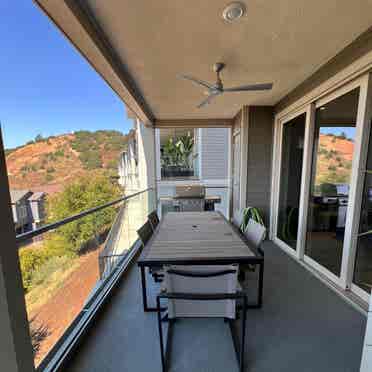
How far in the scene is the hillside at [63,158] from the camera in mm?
5285

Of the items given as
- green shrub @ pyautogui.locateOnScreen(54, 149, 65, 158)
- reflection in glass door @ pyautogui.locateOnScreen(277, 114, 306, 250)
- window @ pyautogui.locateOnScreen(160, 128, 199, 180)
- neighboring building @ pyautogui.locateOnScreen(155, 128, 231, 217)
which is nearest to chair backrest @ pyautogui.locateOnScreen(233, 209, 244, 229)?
reflection in glass door @ pyautogui.locateOnScreen(277, 114, 306, 250)

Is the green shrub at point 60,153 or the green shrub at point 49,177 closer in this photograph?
the green shrub at point 49,177

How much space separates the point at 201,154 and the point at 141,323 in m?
5.68

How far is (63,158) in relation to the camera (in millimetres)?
7207

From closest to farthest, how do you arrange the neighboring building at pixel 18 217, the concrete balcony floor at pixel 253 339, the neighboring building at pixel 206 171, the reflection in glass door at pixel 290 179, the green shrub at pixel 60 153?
the neighboring building at pixel 18 217 → the concrete balcony floor at pixel 253 339 → the reflection in glass door at pixel 290 179 → the neighboring building at pixel 206 171 → the green shrub at pixel 60 153

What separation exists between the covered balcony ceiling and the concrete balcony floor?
8.40ft

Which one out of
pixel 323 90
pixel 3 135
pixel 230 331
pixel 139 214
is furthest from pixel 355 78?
pixel 139 214

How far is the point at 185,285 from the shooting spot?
1372mm

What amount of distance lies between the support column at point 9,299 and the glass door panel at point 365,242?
2.86 m

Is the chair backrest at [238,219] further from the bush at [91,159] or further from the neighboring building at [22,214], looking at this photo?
the bush at [91,159]

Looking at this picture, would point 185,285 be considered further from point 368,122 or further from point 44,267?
point 368,122

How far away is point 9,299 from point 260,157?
393cm

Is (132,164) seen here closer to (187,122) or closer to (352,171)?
(187,122)

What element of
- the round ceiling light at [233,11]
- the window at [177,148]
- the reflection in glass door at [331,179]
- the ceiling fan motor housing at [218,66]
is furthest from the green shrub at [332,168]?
the window at [177,148]
